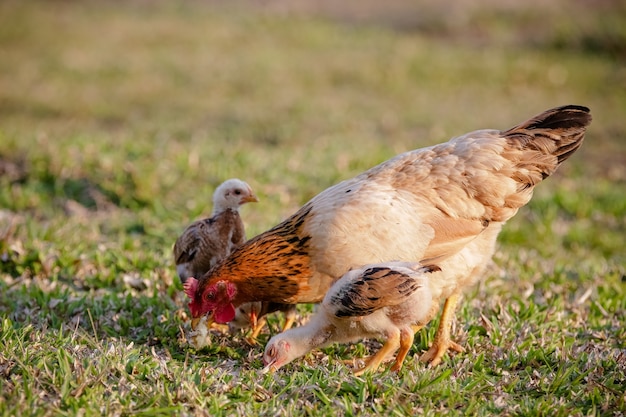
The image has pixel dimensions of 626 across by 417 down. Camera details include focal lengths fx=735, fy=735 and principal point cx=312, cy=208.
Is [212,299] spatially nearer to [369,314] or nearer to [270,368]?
[270,368]


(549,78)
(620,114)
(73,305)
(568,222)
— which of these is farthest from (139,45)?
(73,305)

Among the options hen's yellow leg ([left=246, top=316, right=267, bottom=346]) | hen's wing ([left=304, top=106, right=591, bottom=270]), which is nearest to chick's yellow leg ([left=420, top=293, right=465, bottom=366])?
hen's wing ([left=304, top=106, right=591, bottom=270])

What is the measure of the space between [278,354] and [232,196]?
4.71ft

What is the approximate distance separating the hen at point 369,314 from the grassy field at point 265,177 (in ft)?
0.43

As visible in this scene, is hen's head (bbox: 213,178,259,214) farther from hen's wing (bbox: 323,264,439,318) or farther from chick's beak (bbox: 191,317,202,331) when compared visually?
hen's wing (bbox: 323,264,439,318)

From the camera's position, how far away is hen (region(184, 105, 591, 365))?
383 cm

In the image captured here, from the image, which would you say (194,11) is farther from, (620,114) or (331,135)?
(620,114)

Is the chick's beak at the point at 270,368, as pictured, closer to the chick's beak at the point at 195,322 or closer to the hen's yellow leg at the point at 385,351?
the hen's yellow leg at the point at 385,351

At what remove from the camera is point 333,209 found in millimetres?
3914

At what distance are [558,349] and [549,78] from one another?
968cm

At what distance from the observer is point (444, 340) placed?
403 centimetres

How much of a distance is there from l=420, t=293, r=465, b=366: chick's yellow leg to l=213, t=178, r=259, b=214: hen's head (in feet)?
4.75

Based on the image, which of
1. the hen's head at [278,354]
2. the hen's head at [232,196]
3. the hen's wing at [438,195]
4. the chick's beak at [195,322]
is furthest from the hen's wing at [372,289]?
Answer: the hen's head at [232,196]

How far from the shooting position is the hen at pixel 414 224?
3.83 m
